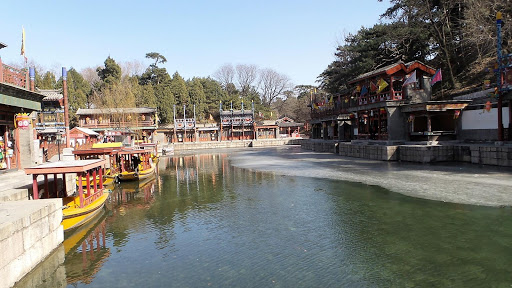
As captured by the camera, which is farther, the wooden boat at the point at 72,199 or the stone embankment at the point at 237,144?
the stone embankment at the point at 237,144

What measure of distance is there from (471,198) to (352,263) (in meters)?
8.24

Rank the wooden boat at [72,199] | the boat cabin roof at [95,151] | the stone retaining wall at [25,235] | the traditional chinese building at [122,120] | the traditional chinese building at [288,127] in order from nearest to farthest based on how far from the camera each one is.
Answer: the stone retaining wall at [25,235] < the wooden boat at [72,199] < the boat cabin roof at [95,151] < the traditional chinese building at [122,120] < the traditional chinese building at [288,127]

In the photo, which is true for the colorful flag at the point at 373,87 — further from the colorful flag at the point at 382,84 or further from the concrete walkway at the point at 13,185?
the concrete walkway at the point at 13,185

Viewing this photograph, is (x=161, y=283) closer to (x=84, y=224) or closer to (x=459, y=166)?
(x=84, y=224)

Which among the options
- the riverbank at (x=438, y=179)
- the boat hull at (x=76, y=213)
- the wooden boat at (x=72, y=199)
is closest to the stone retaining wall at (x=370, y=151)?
the riverbank at (x=438, y=179)

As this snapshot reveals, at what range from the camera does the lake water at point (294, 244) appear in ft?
24.0

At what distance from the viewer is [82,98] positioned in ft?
187

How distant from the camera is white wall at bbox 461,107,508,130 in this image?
2309 centimetres

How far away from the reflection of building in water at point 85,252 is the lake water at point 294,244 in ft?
0.09

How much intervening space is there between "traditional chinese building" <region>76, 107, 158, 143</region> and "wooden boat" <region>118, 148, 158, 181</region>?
23.2 meters

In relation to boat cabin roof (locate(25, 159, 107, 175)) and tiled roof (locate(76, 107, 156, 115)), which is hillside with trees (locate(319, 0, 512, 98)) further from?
tiled roof (locate(76, 107, 156, 115))

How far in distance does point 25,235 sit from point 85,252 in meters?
2.43

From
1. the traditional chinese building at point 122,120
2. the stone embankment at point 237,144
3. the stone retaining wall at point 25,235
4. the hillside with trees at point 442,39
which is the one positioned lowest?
the stone retaining wall at point 25,235

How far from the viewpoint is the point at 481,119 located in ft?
80.4
